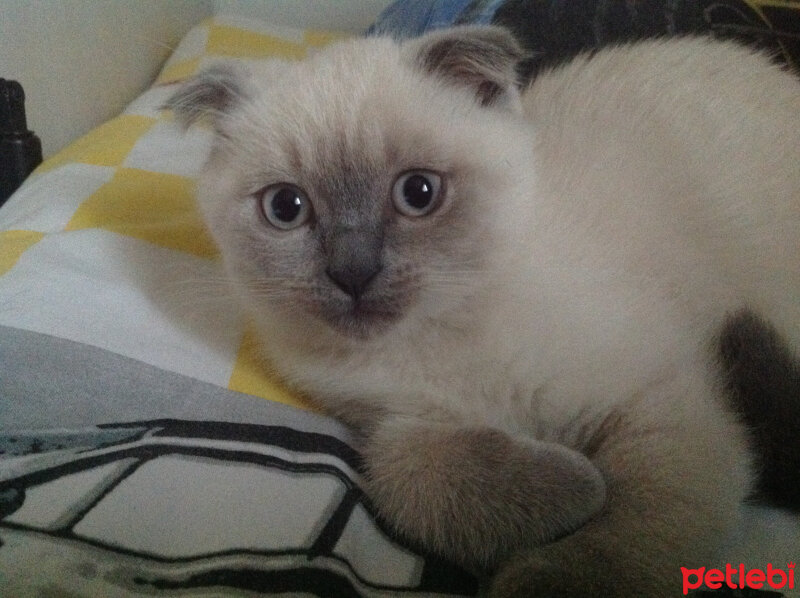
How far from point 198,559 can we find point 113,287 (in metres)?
0.70

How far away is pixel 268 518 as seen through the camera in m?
0.73

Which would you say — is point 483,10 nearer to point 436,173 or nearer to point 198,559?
point 436,173

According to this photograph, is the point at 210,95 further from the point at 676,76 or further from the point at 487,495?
the point at 676,76

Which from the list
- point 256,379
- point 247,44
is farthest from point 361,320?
point 247,44

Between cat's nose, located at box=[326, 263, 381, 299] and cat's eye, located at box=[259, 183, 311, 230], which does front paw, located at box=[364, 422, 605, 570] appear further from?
cat's eye, located at box=[259, 183, 311, 230]

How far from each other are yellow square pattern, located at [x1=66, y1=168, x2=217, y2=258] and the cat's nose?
1.86 ft

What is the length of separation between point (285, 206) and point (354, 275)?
20cm

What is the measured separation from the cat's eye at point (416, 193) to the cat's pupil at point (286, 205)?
16cm

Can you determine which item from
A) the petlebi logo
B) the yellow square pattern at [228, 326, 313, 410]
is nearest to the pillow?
the yellow square pattern at [228, 326, 313, 410]

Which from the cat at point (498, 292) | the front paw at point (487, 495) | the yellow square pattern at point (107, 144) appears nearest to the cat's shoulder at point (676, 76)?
the cat at point (498, 292)

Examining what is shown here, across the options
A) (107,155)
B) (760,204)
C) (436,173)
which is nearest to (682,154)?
(760,204)

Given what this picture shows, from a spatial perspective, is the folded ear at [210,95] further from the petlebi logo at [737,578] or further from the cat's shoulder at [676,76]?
the petlebi logo at [737,578]

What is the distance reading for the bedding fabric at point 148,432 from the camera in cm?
66

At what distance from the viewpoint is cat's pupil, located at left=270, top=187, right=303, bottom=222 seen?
93cm
